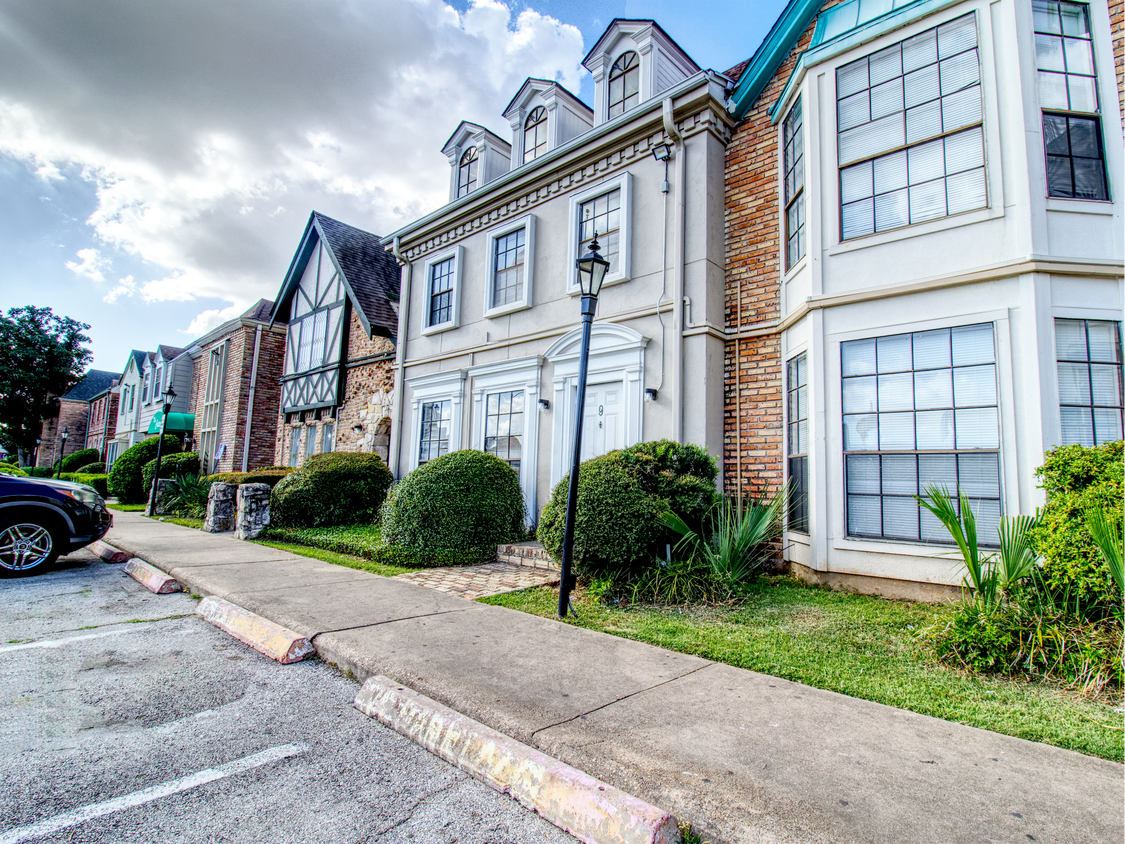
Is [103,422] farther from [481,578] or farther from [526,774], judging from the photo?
[526,774]

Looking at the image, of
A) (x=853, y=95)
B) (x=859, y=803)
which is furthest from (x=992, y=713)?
(x=853, y=95)

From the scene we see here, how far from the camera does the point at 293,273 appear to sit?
18.7 meters

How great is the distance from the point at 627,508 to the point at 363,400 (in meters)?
11.1

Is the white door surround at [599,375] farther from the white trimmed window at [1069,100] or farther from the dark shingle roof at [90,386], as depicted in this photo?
the dark shingle roof at [90,386]

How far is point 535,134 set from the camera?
1112cm

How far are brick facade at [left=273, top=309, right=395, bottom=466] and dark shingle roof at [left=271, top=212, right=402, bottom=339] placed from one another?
61cm

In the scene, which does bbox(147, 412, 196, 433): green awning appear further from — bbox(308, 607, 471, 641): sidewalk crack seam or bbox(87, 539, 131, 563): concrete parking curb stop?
bbox(308, 607, 471, 641): sidewalk crack seam

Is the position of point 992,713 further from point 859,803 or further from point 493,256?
point 493,256

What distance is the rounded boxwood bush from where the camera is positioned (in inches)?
319

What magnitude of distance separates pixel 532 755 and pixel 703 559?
3876 millimetres

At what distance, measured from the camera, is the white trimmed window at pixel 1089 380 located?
5.26 metres

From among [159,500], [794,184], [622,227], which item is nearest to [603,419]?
[622,227]

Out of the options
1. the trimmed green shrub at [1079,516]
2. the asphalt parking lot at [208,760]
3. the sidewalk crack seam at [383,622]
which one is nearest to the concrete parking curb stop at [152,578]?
the asphalt parking lot at [208,760]

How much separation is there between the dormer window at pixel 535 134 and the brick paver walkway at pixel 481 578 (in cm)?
776
